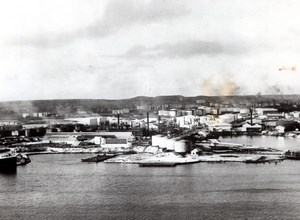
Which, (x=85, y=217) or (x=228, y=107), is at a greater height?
(x=228, y=107)

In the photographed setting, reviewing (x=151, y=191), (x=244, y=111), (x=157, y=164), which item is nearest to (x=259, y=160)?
(x=244, y=111)

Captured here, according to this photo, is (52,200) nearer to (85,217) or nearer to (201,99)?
(85,217)

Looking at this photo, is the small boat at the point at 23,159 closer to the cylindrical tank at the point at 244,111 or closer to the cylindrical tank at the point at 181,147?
the cylindrical tank at the point at 181,147

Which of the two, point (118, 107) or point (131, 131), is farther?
point (131, 131)

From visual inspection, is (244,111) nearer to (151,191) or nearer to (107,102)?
(107,102)

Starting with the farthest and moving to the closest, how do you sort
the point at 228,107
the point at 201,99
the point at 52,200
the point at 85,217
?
the point at 228,107 → the point at 201,99 → the point at 52,200 → the point at 85,217

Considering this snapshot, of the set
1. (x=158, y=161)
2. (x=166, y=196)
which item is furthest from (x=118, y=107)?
(x=166, y=196)

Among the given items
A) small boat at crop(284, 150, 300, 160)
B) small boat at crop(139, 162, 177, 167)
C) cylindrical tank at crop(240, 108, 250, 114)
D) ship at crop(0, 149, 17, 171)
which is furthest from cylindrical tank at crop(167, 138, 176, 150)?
ship at crop(0, 149, 17, 171)

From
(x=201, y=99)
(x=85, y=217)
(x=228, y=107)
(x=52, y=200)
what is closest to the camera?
(x=85, y=217)
